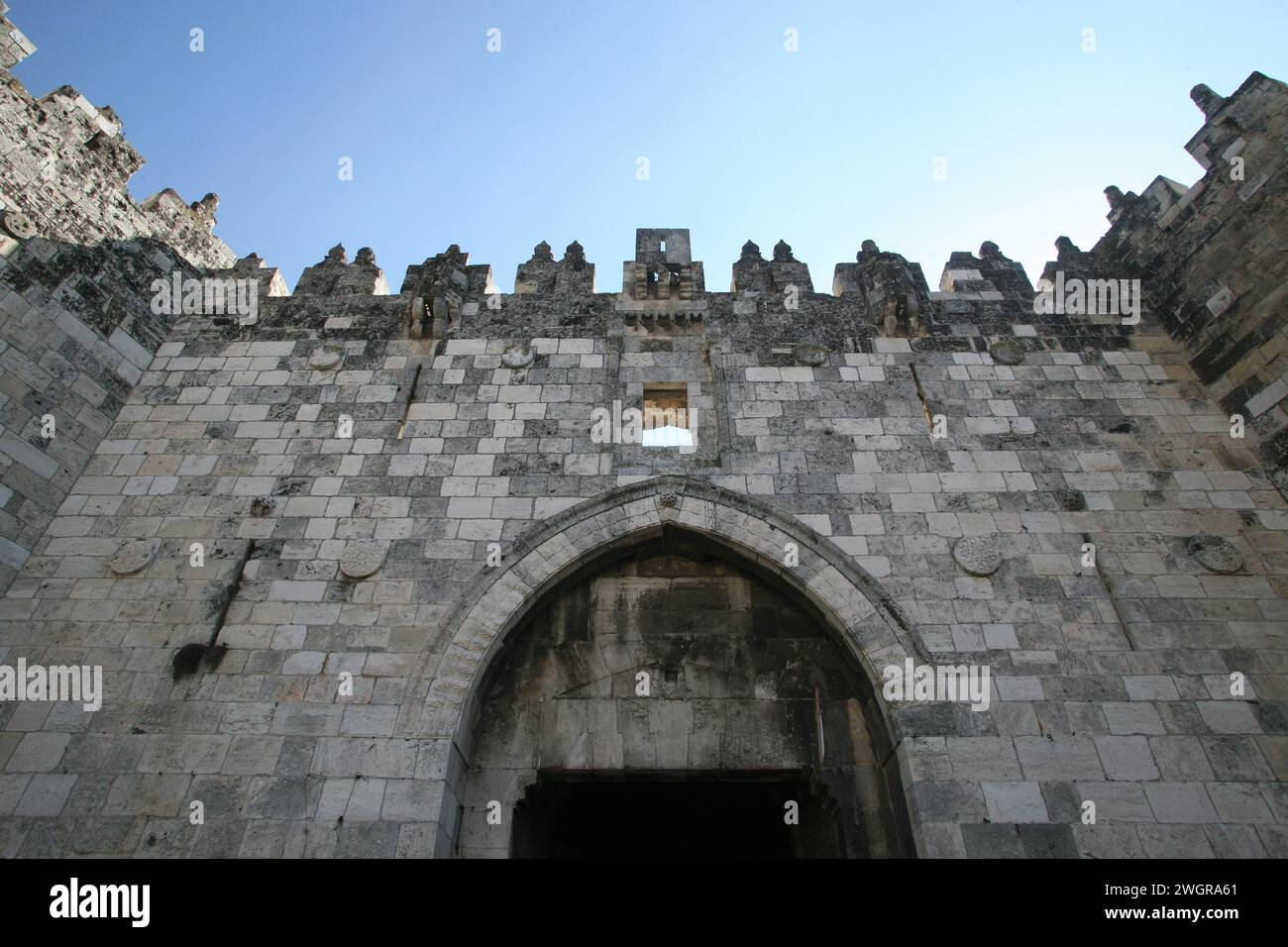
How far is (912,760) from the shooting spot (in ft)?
19.6

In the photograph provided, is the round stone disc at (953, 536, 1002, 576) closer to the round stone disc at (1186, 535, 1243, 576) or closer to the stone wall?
the round stone disc at (1186, 535, 1243, 576)

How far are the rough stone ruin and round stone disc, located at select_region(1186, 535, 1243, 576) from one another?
32mm

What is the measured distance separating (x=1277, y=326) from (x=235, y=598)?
10764 millimetres

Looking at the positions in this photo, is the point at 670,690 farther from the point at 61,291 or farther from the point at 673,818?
the point at 61,291

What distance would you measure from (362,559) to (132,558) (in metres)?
2.18

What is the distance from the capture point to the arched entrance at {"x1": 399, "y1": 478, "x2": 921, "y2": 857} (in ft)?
21.2

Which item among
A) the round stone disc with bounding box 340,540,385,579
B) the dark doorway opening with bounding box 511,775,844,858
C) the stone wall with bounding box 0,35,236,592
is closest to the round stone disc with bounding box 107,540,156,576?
the stone wall with bounding box 0,35,236,592

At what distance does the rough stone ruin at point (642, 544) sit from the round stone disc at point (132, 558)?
0.04 meters

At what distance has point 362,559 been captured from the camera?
7133 millimetres
